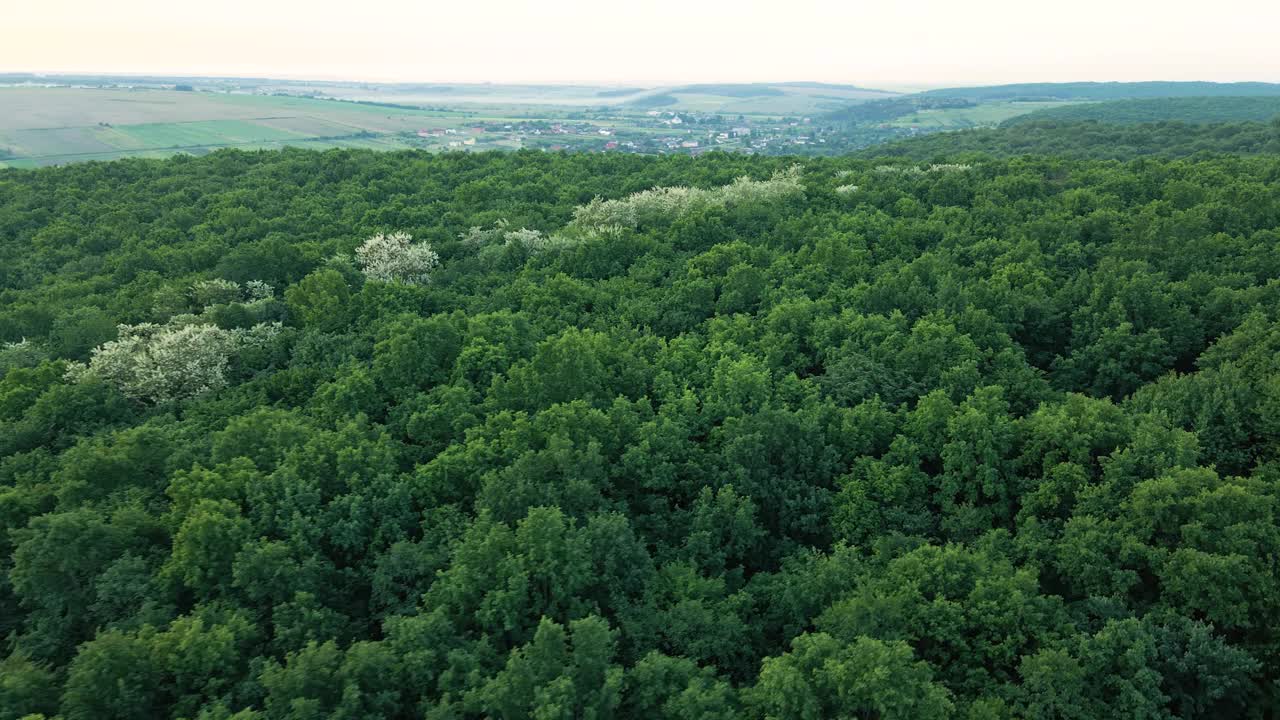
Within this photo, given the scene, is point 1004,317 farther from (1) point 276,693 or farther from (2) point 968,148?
(2) point 968,148

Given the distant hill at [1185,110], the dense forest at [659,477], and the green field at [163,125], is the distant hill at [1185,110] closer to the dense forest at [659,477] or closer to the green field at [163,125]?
the dense forest at [659,477]

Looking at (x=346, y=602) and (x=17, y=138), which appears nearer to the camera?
→ (x=346, y=602)

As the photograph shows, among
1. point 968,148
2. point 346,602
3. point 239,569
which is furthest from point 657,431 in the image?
point 968,148

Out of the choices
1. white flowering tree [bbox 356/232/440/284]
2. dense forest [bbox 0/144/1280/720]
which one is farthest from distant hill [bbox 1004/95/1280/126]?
white flowering tree [bbox 356/232/440/284]

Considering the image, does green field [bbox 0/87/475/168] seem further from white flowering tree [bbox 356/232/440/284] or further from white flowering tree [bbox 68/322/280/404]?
white flowering tree [bbox 68/322/280/404]

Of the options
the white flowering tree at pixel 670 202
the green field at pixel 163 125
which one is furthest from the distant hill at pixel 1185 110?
the green field at pixel 163 125

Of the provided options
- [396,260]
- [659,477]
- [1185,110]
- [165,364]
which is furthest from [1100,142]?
[165,364]
